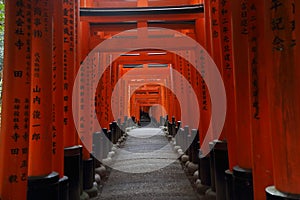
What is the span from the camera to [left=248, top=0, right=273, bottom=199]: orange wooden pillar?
7.02 ft

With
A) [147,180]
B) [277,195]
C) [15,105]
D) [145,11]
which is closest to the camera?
[277,195]

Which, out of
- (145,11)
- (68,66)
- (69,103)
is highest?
(145,11)

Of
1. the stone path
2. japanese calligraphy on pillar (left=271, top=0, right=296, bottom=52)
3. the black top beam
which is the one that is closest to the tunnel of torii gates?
japanese calligraphy on pillar (left=271, top=0, right=296, bottom=52)

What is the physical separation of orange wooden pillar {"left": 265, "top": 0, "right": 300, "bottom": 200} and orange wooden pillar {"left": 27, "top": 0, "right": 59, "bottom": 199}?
1.83 m

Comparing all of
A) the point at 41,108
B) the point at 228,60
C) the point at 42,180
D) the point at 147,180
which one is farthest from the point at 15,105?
the point at 147,180

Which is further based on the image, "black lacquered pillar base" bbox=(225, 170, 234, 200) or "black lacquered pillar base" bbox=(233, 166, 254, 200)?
"black lacquered pillar base" bbox=(225, 170, 234, 200)

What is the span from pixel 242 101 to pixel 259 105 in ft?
1.00

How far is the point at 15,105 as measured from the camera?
209 cm

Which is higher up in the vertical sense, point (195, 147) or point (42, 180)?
point (42, 180)

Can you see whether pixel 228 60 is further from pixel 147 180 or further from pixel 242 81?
pixel 147 180

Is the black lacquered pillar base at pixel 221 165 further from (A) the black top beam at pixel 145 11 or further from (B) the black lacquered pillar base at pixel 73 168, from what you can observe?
(A) the black top beam at pixel 145 11

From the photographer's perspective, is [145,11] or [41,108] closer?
[41,108]

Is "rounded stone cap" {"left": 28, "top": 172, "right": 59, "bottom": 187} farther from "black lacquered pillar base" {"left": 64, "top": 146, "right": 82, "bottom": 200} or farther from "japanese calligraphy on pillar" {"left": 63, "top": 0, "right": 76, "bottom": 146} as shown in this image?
"japanese calligraphy on pillar" {"left": 63, "top": 0, "right": 76, "bottom": 146}

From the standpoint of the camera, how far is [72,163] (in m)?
3.57
